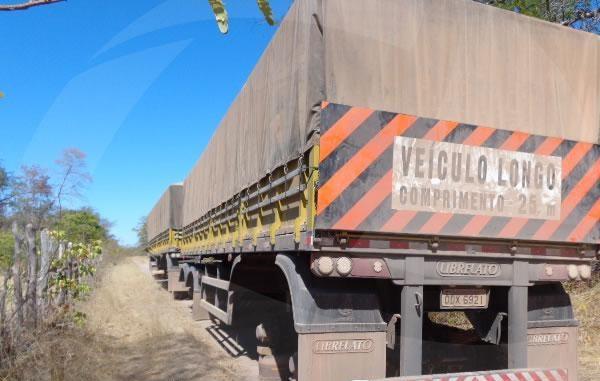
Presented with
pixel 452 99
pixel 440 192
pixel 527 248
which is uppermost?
pixel 452 99

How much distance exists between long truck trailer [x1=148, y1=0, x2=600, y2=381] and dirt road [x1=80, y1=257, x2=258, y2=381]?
7.68 ft

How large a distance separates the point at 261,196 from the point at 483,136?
81.3 inches

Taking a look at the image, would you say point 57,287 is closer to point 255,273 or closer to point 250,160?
point 255,273

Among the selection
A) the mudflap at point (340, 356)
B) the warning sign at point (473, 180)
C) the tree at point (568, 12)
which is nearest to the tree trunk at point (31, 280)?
the mudflap at point (340, 356)

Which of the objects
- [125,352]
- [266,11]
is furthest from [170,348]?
[266,11]

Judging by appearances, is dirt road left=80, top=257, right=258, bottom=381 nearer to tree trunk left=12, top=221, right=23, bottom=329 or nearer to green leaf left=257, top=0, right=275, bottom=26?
tree trunk left=12, top=221, right=23, bottom=329

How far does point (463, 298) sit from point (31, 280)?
4404 millimetres

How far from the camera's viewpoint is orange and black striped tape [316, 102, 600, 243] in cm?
333

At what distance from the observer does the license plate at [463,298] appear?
3.73 m

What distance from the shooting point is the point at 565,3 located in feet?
33.3

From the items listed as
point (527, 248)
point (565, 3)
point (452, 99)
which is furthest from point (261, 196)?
point (565, 3)

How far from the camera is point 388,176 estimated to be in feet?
A: 11.4

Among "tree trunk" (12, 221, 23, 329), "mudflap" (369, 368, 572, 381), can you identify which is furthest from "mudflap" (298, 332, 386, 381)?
"tree trunk" (12, 221, 23, 329)

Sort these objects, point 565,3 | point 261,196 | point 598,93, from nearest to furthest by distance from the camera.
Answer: point 598,93, point 261,196, point 565,3
